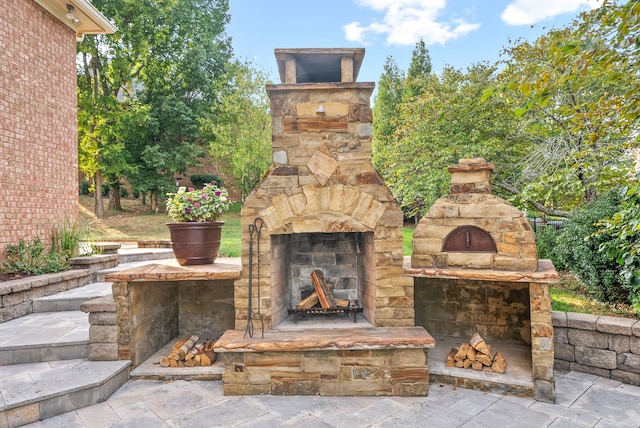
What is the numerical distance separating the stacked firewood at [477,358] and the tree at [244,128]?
1236 cm

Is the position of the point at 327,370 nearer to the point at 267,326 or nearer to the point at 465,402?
the point at 267,326

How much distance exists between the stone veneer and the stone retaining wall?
5.39 feet

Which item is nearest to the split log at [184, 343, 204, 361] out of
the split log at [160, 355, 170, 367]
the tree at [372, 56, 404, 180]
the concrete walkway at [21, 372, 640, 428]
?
the split log at [160, 355, 170, 367]

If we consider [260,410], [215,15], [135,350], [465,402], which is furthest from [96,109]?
[465,402]

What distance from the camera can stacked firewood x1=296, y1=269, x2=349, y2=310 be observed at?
3.92 meters

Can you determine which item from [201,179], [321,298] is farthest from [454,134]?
[201,179]

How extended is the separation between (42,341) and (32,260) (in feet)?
7.66

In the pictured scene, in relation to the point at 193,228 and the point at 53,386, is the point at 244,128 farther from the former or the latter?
the point at 53,386

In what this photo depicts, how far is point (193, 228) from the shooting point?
13.3 ft

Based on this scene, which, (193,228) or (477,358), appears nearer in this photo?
(477,358)

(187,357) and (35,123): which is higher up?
(35,123)

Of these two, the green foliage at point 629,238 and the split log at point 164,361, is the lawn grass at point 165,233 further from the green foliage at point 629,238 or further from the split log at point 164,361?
the split log at point 164,361

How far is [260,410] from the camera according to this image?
305 centimetres

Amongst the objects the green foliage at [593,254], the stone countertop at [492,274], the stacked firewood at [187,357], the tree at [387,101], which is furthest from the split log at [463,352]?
the tree at [387,101]
